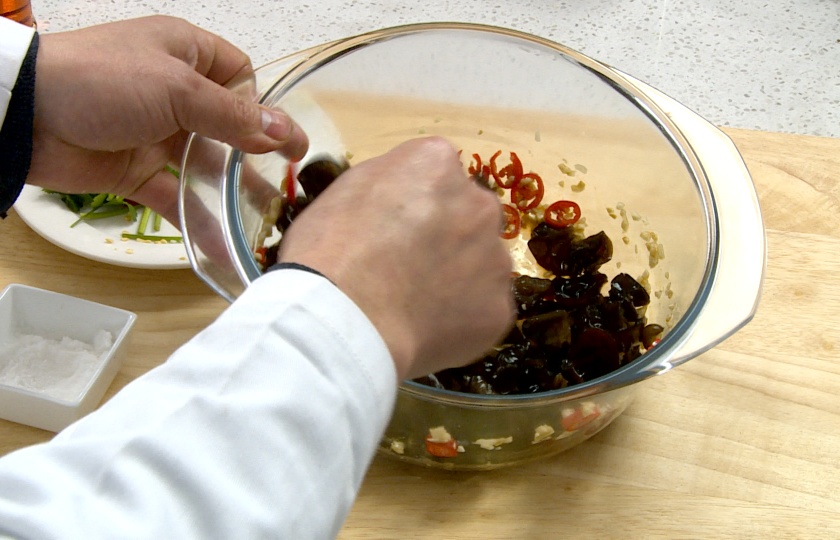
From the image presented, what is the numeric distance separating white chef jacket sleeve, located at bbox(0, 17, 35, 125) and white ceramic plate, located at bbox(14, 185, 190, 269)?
0.78ft

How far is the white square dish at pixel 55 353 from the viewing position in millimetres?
767

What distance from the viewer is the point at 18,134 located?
74 centimetres

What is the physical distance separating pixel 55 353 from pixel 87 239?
16 centimetres

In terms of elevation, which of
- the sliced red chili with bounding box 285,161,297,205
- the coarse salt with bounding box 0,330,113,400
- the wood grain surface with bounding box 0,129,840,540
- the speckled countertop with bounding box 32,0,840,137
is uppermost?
the speckled countertop with bounding box 32,0,840,137

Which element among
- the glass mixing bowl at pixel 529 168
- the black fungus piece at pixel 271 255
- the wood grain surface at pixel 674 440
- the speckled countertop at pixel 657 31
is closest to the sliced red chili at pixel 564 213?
the glass mixing bowl at pixel 529 168

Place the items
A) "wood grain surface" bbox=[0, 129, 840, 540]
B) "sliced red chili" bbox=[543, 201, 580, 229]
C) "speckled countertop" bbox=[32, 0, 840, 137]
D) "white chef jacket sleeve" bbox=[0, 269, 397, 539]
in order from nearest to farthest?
"white chef jacket sleeve" bbox=[0, 269, 397, 539], "wood grain surface" bbox=[0, 129, 840, 540], "sliced red chili" bbox=[543, 201, 580, 229], "speckled countertop" bbox=[32, 0, 840, 137]

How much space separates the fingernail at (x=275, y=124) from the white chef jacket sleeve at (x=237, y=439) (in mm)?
266

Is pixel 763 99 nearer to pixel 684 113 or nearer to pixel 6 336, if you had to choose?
pixel 684 113

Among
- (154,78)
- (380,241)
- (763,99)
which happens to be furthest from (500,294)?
(763,99)

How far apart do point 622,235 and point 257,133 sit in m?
0.46

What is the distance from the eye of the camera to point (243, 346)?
0.48 m

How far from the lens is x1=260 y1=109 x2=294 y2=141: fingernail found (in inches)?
28.9

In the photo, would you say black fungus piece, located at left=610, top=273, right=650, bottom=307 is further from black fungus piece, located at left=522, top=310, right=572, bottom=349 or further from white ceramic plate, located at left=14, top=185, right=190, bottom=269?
white ceramic plate, located at left=14, top=185, right=190, bottom=269

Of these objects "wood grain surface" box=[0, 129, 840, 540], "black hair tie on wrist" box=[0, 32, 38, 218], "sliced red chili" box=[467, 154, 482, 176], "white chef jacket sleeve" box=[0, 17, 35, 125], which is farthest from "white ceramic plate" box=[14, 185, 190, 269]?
"sliced red chili" box=[467, 154, 482, 176]
